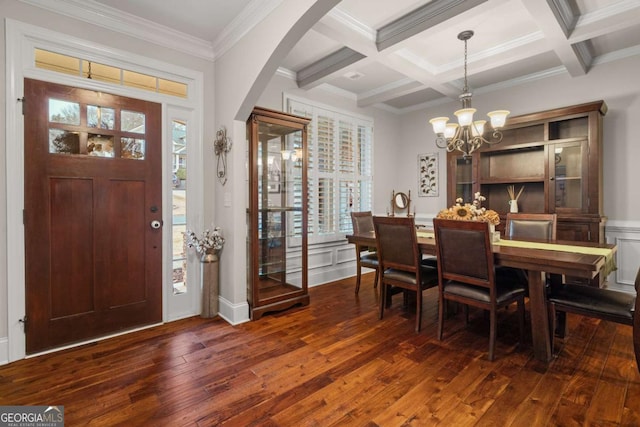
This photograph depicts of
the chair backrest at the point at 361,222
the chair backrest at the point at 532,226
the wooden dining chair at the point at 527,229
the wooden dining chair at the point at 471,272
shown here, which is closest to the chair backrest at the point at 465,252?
the wooden dining chair at the point at 471,272

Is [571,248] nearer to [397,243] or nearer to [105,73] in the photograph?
[397,243]

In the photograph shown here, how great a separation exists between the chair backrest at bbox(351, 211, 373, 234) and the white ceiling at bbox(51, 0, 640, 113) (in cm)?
183

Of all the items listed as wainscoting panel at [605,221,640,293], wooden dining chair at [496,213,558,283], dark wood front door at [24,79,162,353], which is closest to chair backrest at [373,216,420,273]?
wooden dining chair at [496,213,558,283]

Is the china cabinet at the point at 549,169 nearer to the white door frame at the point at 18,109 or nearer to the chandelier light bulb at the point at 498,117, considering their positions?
the chandelier light bulb at the point at 498,117

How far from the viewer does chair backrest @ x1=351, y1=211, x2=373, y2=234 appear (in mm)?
4145

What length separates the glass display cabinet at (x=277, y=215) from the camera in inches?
122

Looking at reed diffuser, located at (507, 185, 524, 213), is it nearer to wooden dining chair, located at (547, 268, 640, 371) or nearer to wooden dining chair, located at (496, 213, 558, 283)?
Result: wooden dining chair, located at (496, 213, 558, 283)

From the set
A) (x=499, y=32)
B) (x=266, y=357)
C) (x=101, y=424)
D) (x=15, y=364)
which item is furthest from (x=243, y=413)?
(x=499, y=32)

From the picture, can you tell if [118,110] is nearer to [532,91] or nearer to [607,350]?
[607,350]

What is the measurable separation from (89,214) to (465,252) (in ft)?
10.3

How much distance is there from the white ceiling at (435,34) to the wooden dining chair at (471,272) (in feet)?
5.91

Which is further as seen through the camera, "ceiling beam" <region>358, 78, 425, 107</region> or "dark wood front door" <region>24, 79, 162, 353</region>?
"ceiling beam" <region>358, 78, 425, 107</region>

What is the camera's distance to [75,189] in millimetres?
2521

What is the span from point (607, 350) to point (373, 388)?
A: 1947 millimetres
